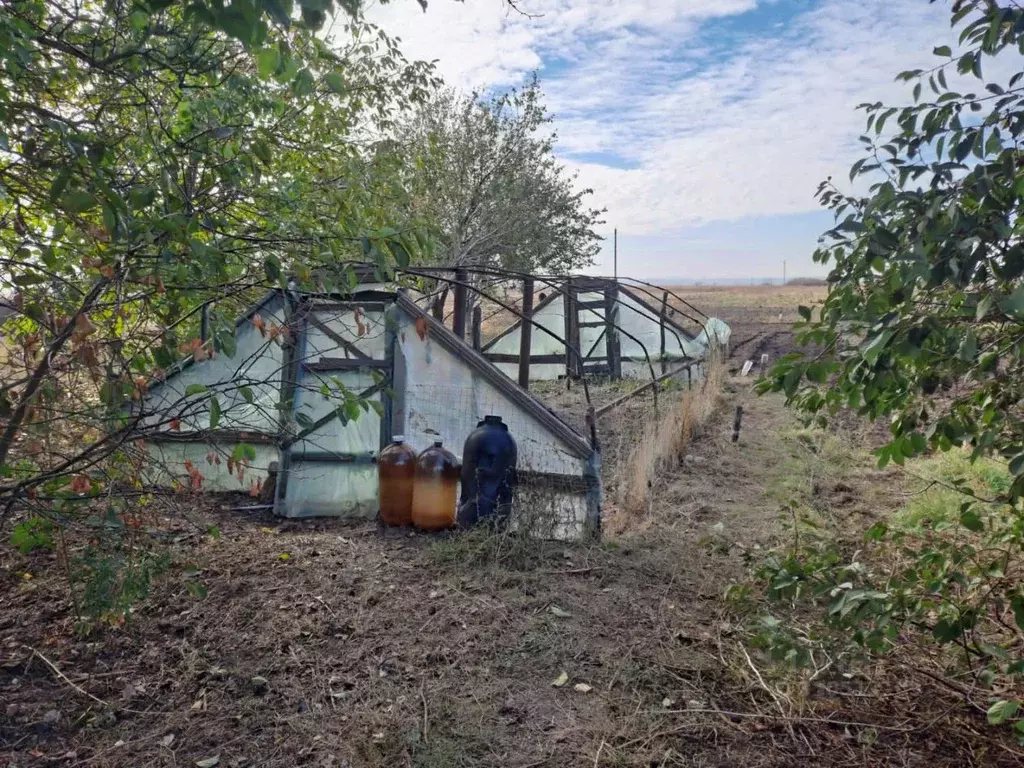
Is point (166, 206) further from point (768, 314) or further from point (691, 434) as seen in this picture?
point (768, 314)

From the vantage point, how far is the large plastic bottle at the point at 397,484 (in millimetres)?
5723

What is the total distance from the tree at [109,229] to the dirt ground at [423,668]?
0.84 metres

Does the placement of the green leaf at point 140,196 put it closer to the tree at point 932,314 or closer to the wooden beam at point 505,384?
the tree at point 932,314

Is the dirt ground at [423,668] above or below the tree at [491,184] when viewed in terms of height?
below

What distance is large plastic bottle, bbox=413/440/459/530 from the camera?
561 cm

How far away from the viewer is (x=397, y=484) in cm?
572

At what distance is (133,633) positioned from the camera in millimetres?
3957

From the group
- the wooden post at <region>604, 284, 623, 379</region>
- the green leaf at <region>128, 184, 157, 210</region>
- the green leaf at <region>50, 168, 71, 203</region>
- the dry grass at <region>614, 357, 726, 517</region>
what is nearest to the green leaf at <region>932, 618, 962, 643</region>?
the green leaf at <region>128, 184, 157, 210</region>

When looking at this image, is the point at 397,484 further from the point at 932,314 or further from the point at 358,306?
the point at 932,314

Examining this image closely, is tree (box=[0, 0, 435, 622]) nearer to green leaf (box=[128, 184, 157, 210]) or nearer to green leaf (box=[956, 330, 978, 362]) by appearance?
green leaf (box=[128, 184, 157, 210])

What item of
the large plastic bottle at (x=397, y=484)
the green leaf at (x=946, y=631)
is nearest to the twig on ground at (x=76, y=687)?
the large plastic bottle at (x=397, y=484)

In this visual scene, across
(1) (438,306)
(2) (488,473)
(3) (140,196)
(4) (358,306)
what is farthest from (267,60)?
(1) (438,306)

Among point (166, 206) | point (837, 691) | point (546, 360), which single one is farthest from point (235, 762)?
point (546, 360)

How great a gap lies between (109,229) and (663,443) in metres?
6.27
